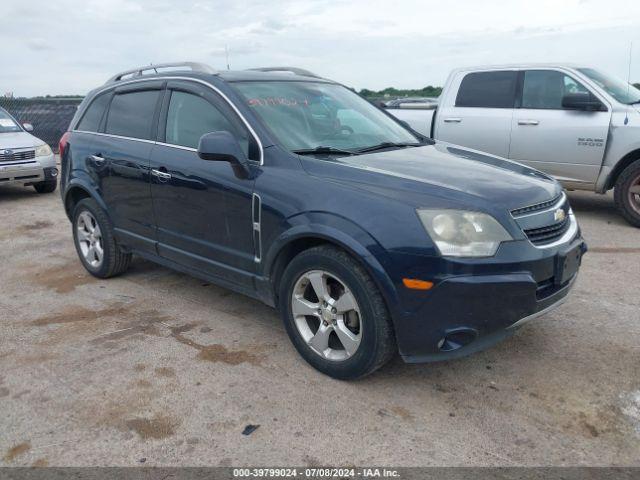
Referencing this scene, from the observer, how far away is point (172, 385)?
11.0 feet

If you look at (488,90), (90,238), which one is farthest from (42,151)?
(488,90)

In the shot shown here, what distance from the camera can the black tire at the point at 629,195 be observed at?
21.7 ft

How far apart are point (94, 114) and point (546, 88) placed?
211 inches

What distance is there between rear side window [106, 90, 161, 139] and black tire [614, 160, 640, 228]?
5.28 meters

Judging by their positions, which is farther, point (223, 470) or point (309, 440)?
point (309, 440)

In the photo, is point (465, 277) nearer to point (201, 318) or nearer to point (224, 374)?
point (224, 374)

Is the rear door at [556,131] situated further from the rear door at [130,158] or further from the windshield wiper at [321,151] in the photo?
the rear door at [130,158]

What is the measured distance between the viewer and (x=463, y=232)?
9.50 feet

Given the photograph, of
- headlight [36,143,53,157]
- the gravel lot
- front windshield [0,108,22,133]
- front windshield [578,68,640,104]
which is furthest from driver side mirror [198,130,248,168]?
front windshield [0,108,22,133]

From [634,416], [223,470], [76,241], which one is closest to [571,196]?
[634,416]

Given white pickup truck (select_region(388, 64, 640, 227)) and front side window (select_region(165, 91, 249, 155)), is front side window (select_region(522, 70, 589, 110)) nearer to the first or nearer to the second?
white pickup truck (select_region(388, 64, 640, 227))

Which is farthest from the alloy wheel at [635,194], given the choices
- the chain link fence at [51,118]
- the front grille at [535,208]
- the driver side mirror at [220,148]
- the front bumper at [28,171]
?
the chain link fence at [51,118]

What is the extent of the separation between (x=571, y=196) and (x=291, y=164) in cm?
664

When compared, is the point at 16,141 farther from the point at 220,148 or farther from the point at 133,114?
the point at 220,148
